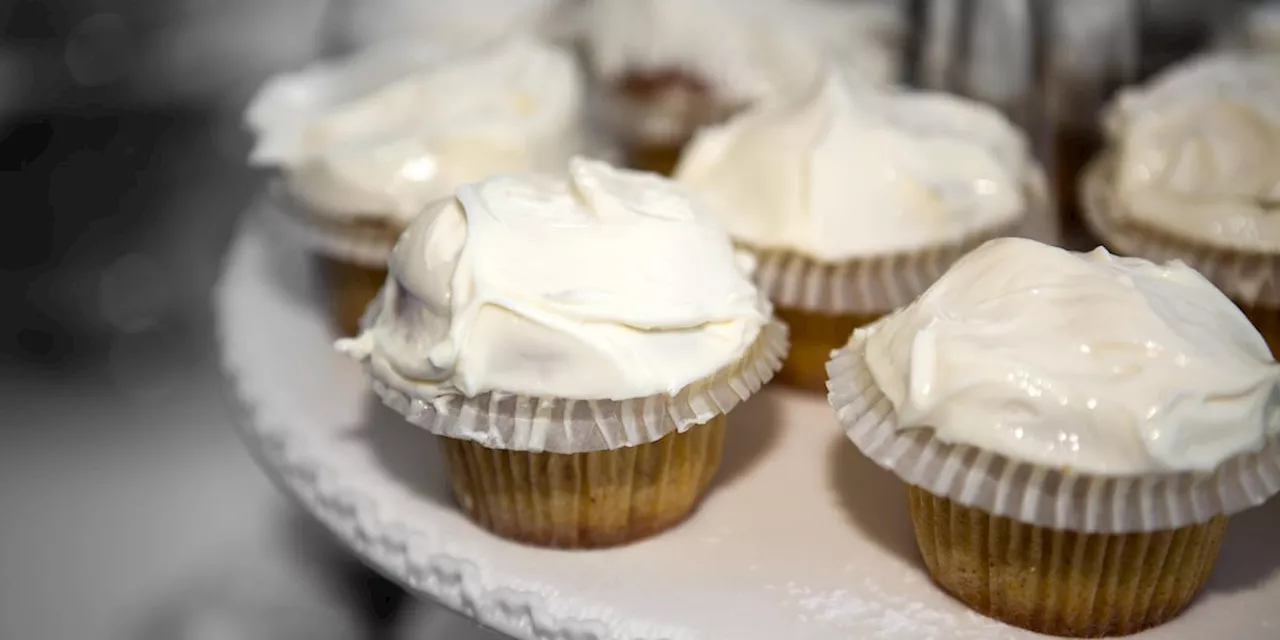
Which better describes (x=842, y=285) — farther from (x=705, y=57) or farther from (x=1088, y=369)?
(x=705, y=57)

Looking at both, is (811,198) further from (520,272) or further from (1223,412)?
(1223,412)

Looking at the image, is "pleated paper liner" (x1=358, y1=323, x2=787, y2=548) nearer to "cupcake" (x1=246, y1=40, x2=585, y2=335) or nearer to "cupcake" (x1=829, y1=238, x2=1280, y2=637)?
"cupcake" (x1=829, y1=238, x2=1280, y2=637)

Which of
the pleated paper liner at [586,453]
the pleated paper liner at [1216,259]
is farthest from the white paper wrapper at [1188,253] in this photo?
the pleated paper liner at [586,453]

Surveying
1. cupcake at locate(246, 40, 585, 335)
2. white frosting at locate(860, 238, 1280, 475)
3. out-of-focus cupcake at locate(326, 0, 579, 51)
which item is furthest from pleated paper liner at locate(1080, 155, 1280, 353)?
out-of-focus cupcake at locate(326, 0, 579, 51)

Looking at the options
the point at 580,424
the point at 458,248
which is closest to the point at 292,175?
the point at 458,248

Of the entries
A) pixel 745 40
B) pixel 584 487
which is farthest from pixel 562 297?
pixel 745 40
